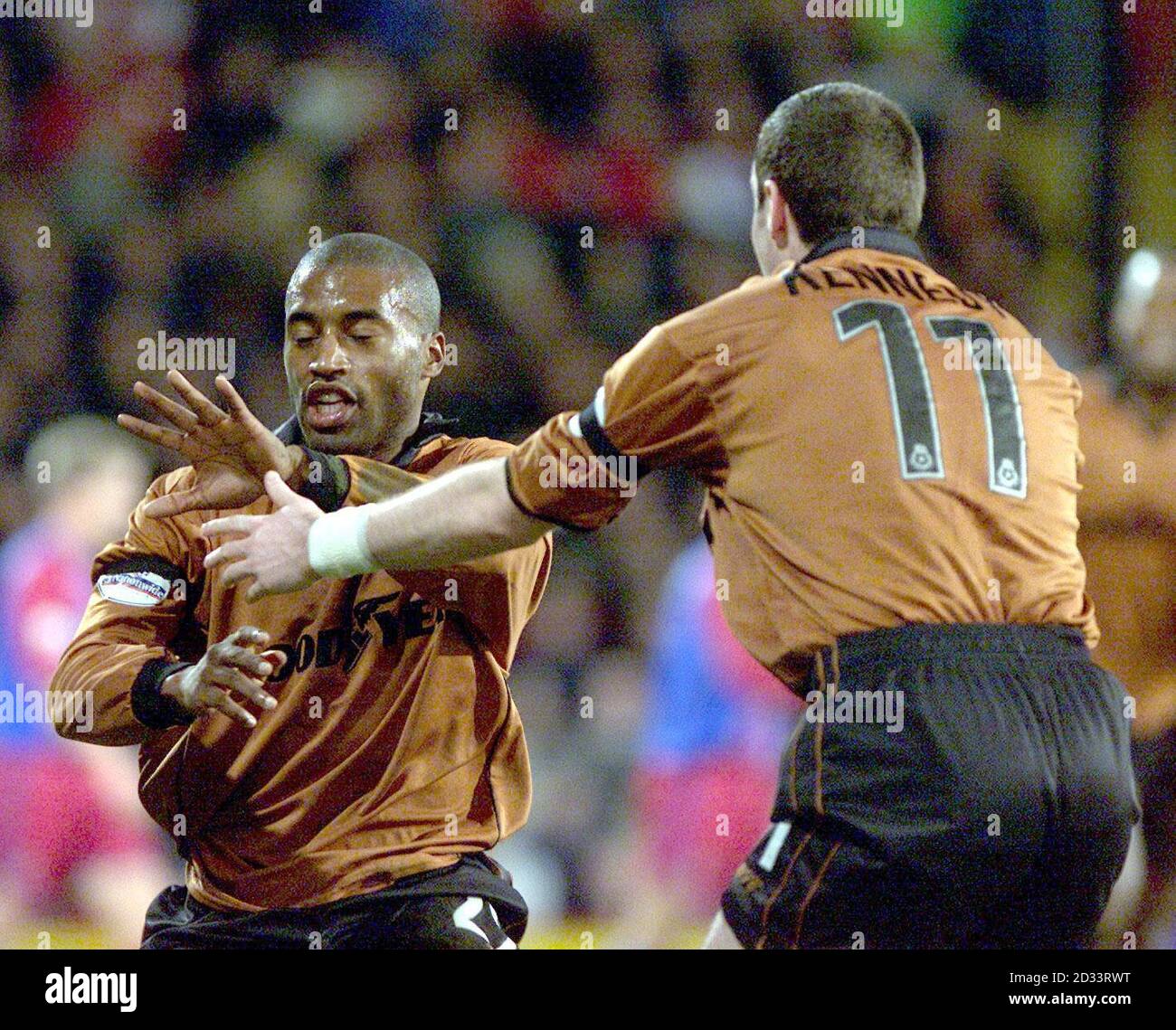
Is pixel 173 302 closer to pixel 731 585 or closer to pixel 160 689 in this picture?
pixel 160 689

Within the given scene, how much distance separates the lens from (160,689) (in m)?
2.97

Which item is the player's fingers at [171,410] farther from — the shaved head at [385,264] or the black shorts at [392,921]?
the black shorts at [392,921]

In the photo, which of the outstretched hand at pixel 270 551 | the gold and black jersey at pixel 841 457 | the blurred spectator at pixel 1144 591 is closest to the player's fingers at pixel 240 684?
the outstretched hand at pixel 270 551

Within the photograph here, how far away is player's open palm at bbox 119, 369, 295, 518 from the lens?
9.71 ft

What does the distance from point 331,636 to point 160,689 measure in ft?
1.10

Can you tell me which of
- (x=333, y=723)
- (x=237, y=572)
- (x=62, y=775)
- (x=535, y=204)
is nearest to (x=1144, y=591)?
(x=333, y=723)

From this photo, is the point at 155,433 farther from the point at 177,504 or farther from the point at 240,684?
the point at 240,684

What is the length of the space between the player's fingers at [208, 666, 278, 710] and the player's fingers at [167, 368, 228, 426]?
0.46 meters

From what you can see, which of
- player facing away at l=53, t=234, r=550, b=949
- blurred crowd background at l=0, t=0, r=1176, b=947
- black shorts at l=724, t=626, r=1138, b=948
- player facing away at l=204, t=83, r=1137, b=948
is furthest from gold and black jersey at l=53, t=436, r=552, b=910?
blurred crowd background at l=0, t=0, r=1176, b=947

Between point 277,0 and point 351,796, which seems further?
point 277,0

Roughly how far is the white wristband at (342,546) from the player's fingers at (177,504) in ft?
1.05

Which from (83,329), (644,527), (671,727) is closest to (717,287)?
(644,527)

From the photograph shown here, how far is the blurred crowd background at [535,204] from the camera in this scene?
19.2 feet

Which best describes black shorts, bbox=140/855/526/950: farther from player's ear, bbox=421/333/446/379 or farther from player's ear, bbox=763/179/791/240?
player's ear, bbox=763/179/791/240
